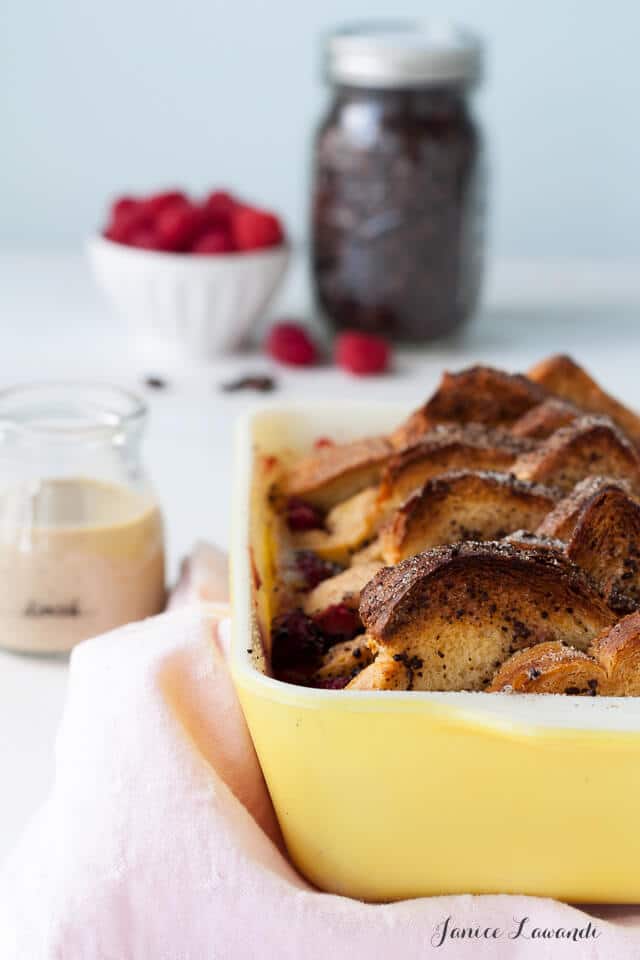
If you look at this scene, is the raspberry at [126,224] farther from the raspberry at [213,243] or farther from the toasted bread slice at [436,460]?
the toasted bread slice at [436,460]

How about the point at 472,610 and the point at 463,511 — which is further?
the point at 463,511

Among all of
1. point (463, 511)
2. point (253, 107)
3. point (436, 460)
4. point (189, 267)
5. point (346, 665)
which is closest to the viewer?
point (346, 665)

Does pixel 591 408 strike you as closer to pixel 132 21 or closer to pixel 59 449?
pixel 59 449

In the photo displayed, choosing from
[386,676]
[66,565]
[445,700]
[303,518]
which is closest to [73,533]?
[66,565]

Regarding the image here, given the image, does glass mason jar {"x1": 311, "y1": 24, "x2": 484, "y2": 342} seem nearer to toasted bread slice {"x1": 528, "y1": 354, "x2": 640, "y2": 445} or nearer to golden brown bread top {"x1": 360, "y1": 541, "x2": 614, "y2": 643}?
toasted bread slice {"x1": 528, "y1": 354, "x2": 640, "y2": 445}

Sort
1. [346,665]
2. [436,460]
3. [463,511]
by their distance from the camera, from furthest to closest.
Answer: [436,460], [463,511], [346,665]

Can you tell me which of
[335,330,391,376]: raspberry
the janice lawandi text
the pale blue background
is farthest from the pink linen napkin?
the pale blue background

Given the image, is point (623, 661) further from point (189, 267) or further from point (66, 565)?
point (189, 267)
